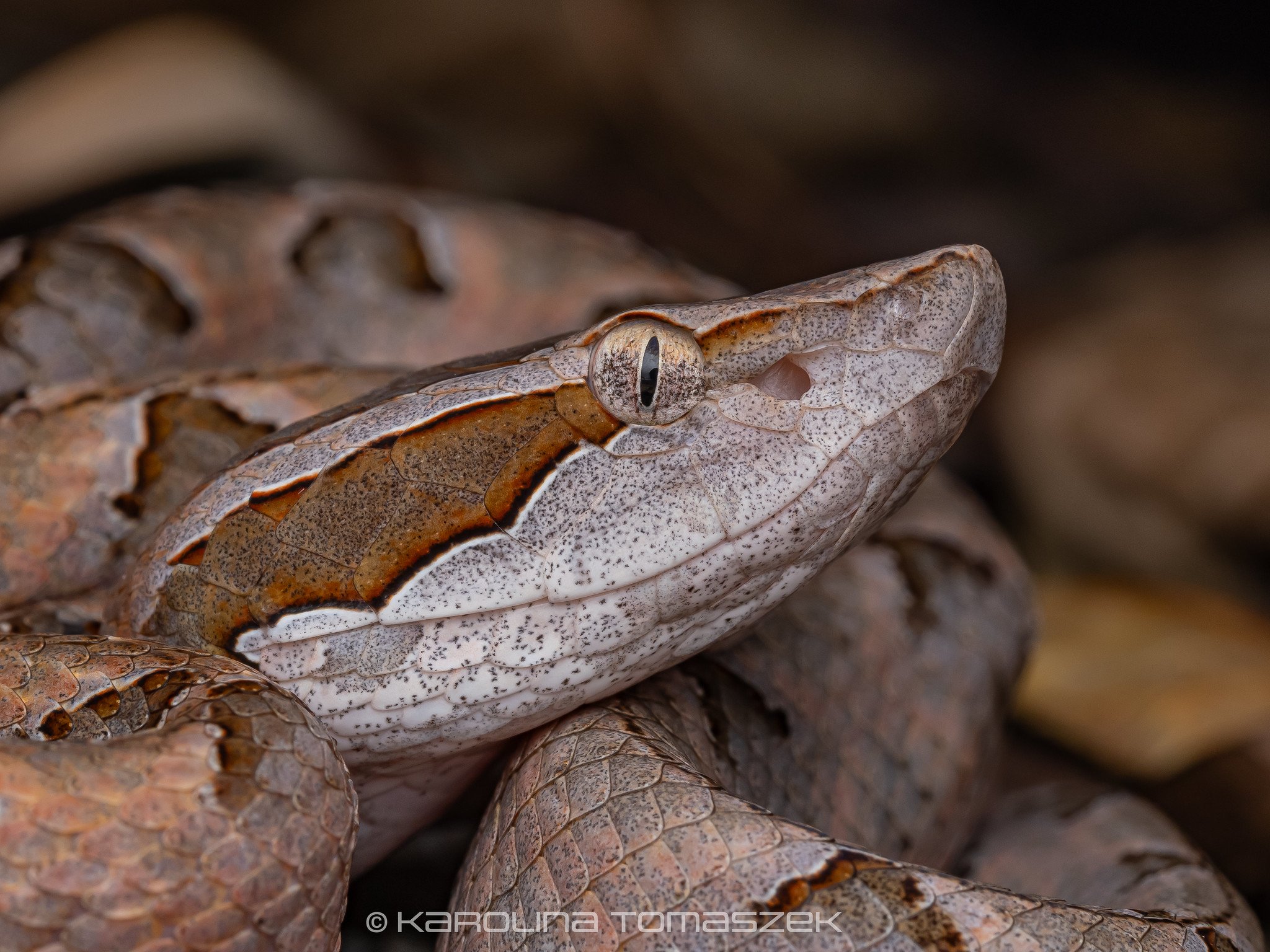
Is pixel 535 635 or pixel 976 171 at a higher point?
pixel 976 171

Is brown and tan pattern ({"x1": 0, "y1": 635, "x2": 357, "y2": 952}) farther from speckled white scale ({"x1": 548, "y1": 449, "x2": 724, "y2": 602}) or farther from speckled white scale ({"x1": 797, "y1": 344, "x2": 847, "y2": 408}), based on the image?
speckled white scale ({"x1": 797, "y1": 344, "x2": 847, "y2": 408})

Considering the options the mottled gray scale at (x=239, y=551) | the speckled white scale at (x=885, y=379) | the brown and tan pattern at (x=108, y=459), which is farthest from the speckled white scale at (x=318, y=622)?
the speckled white scale at (x=885, y=379)

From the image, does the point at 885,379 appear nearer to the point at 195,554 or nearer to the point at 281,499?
the point at 281,499

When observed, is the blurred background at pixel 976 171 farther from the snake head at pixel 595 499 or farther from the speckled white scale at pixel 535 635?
the speckled white scale at pixel 535 635

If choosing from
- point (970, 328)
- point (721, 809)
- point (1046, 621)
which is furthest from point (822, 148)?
point (721, 809)

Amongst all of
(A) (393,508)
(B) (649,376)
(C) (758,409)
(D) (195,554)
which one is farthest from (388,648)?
(C) (758,409)

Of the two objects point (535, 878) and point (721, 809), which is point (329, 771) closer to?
point (535, 878)
